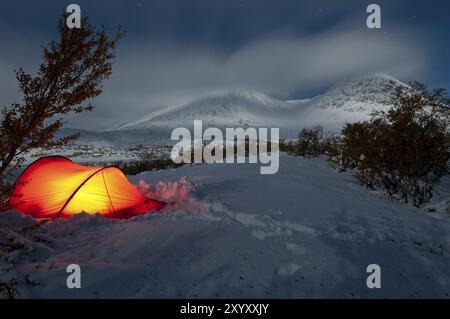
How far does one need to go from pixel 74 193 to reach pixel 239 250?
520 centimetres

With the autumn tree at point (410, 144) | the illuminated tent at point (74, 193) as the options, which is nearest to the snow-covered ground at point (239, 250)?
the illuminated tent at point (74, 193)

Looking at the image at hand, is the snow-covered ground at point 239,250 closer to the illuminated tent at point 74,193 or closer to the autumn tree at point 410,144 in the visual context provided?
the illuminated tent at point 74,193

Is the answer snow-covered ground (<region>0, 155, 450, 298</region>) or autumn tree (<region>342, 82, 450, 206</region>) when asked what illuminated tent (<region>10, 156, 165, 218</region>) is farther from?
autumn tree (<region>342, 82, 450, 206</region>)

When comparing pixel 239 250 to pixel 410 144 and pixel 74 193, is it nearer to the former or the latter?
pixel 74 193

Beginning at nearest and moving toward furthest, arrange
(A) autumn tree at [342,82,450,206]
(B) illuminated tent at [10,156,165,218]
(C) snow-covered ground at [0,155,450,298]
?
(C) snow-covered ground at [0,155,450,298], (B) illuminated tent at [10,156,165,218], (A) autumn tree at [342,82,450,206]

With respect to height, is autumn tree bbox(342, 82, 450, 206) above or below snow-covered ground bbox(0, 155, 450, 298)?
above

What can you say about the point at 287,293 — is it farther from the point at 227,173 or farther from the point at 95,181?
the point at 227,173

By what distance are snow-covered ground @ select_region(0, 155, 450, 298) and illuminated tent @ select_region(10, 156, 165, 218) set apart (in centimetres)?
90

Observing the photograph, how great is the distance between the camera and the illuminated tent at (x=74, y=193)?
26.3 feet

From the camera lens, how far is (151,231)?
21.1 ft

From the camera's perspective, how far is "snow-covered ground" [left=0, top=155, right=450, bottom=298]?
4348mm

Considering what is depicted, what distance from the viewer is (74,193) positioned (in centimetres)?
807

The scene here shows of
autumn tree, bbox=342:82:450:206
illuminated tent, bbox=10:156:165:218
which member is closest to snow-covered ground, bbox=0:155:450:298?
illuminated tent, bbox=10:156:165:218

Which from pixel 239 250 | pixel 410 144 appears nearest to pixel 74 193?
pixel 239 250
